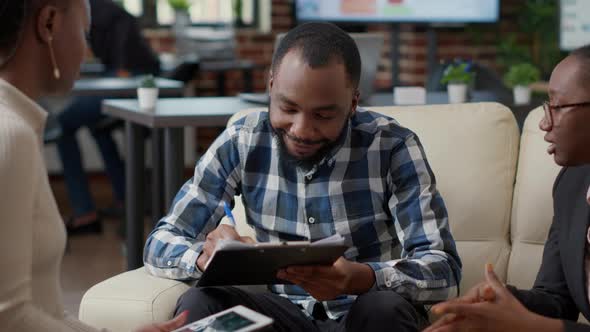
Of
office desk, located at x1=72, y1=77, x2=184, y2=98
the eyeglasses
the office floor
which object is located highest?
the eyeglasses

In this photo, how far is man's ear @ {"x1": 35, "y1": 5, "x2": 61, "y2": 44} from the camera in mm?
1396

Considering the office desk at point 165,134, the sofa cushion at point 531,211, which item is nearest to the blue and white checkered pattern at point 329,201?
the sofa cushion at point 531,211

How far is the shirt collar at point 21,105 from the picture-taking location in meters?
1.38

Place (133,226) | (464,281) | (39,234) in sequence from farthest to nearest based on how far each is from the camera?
(133,226) < (464,281) < (39,234)

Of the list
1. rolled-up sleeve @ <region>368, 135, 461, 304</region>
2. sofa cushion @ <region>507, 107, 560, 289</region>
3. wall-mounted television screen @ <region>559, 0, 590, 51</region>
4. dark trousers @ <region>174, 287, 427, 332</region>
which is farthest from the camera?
wall-mounted television screen @ <region>559, 0, 590, 51</region>

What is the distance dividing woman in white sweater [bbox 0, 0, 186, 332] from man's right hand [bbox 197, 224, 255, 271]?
17.9 inches

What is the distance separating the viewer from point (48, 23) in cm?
141

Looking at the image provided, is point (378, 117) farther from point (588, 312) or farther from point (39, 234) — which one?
point (39, 234)

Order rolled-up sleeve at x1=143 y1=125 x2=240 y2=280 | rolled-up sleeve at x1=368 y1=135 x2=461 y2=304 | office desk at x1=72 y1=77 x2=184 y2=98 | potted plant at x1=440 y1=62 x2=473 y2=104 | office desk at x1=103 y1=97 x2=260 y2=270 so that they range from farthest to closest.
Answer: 1. office desk at x1=72 y1=77 x2=184 y2=98
2. potted plant at x1=440 y1=62 x2=473 y2=104
3. office desk at x1=103 y1=97 x2=260 y2=270
4. rolled-up sleeve at x1=143 y1=125 x2=240 y2=280
5. rolled-up sleeve at x1=368 y1=135 x2=461 y2=304

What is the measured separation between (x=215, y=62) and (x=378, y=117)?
419 centimetres

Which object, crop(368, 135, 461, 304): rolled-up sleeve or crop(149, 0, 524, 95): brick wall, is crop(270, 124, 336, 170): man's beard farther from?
crop(149, 0, 524, 95): brick wall

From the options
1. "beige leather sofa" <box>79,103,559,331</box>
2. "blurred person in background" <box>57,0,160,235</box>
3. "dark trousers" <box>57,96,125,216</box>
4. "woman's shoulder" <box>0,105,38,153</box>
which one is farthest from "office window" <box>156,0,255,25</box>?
"woman's shoulder" <box>0,105,38,153</box>

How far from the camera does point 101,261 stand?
15.1 feet

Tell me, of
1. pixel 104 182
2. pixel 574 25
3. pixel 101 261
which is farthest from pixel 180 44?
pixel 574 25
